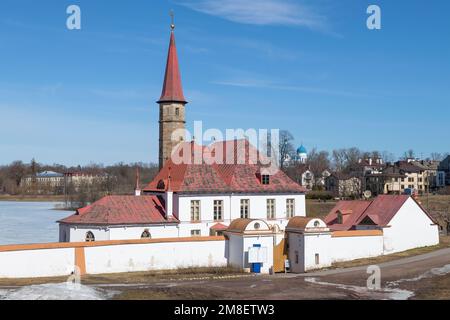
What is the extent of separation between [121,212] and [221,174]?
314 inches

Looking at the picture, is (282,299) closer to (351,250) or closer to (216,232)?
(351,250)

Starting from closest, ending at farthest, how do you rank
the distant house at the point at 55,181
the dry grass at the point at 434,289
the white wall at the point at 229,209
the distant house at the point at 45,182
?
the dry grass at the point at 434,289
the white wall at the point at 229,209
the distant house at the point at 55,181
the distant house at the point at 45,182

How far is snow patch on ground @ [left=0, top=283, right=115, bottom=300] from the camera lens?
19.5 metres

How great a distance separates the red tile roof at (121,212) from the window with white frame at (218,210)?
3070mm

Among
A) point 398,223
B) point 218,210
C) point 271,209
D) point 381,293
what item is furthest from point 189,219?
point 381,293

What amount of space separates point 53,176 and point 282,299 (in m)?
171

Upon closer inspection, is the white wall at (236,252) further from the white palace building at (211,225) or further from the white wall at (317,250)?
the white wall at (317,250)

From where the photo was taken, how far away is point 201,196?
38.1 meters

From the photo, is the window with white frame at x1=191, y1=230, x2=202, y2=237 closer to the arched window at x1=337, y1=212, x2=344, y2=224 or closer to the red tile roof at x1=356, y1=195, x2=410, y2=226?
the arched window at x1=337, y1=212, x2=344, y2=224

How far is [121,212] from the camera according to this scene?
35375 mm

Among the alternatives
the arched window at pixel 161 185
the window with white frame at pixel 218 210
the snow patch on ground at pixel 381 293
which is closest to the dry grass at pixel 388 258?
the snow patch on ground at pixel 381 293

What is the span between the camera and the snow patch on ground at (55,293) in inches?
768

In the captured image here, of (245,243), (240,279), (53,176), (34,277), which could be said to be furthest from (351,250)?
(53,176)

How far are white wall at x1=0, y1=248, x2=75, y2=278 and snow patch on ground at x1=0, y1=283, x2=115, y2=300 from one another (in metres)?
5.00
